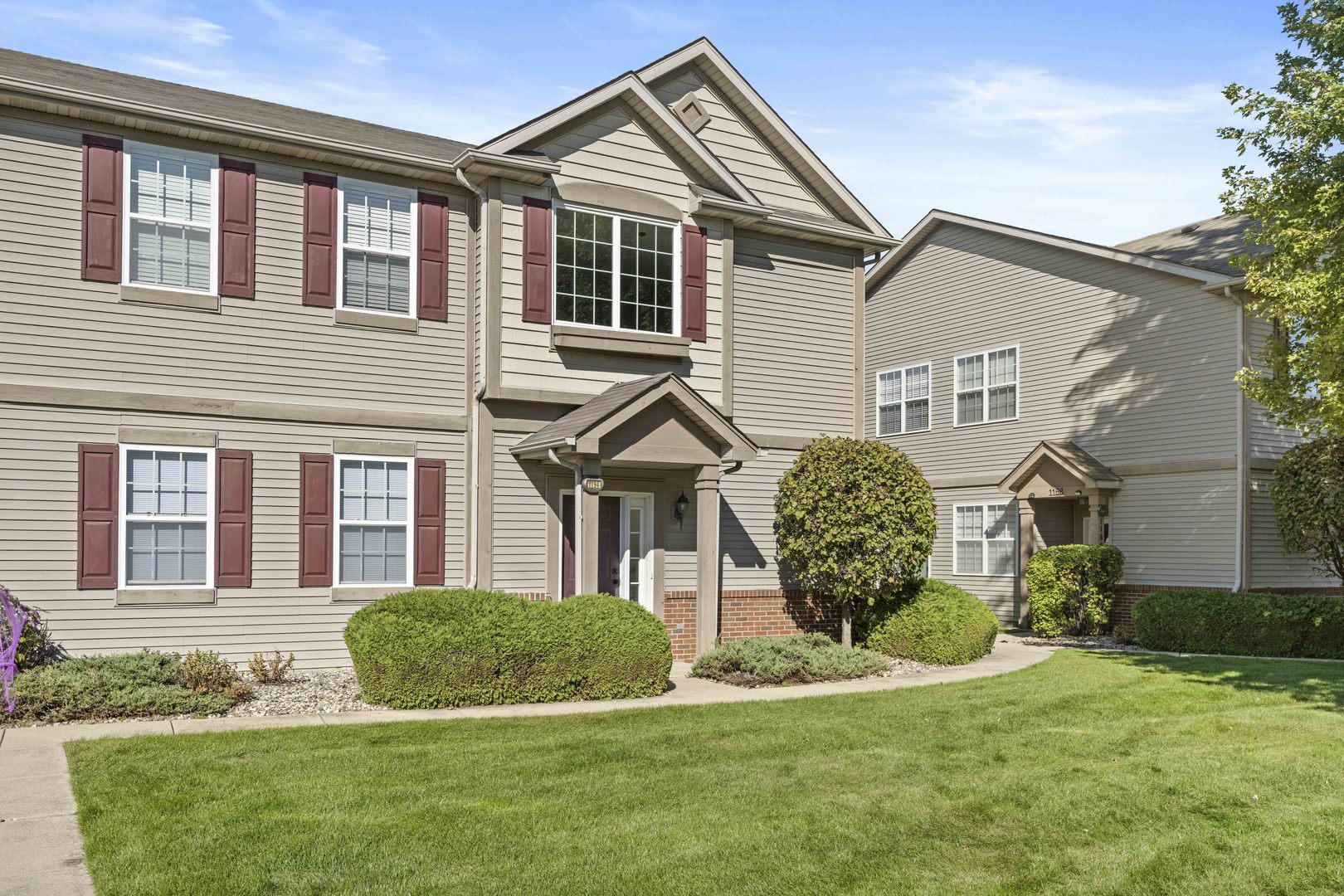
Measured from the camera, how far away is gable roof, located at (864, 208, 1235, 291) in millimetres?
18641

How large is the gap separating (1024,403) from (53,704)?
18.1 m

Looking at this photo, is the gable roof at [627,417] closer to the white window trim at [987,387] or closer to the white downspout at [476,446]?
the white downspout at [476,446]

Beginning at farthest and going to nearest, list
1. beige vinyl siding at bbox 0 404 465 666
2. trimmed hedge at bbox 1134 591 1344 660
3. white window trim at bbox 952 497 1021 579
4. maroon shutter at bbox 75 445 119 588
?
1. white window trim at bbox 952 497 1021 579
2. trimmed hedge at bbox 1134 591 1344 660
3. maroon shutter at bbox 75 445 119 588
4. beige vinyl siding at bbox 0 404 465 666

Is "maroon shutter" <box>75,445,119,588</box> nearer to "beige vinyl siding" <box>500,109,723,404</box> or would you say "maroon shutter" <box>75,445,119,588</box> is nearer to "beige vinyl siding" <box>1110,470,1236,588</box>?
"beige vinyl siding" <box>500,109,723,404</box>

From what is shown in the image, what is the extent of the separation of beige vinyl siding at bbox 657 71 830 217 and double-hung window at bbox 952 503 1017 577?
8473 mm

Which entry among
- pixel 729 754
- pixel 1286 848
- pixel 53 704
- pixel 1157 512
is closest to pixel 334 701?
pixel 53 704

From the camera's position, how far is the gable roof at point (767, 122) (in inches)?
636

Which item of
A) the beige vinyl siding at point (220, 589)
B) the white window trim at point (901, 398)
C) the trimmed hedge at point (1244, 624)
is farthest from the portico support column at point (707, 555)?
the white window trim at point (901, 398)

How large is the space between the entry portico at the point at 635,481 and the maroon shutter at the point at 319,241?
3.02 m

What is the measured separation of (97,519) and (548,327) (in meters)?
5.64

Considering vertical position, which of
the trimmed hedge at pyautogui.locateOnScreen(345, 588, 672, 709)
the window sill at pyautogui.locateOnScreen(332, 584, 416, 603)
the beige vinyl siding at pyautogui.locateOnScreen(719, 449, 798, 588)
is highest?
the beige vinyl siding at pyautogui.locateOnScreen(719, 449, 798, 588)

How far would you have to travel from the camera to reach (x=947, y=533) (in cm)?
2377

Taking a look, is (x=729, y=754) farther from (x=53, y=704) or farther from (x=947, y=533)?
(x=947, y=533)

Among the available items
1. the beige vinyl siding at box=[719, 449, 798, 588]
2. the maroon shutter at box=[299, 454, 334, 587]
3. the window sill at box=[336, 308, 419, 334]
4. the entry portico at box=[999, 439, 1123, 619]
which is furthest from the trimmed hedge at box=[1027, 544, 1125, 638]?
the maroon shutter at box=[299, 454, 334, 587]
